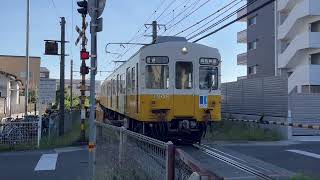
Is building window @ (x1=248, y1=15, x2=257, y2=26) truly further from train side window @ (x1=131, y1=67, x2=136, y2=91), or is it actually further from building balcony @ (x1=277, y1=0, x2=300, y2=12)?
→ train side window @ (x1=131, y1=67, x2=136, y2=91)

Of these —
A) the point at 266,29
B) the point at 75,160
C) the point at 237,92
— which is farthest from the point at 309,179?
the point at 266,29

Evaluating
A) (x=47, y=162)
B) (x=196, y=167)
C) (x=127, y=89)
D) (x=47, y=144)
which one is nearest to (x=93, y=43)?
(x=196, y=167)

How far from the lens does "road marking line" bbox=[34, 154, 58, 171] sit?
13703mm

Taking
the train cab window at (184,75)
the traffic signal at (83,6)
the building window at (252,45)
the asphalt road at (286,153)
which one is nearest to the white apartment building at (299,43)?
the building window at (252,45)

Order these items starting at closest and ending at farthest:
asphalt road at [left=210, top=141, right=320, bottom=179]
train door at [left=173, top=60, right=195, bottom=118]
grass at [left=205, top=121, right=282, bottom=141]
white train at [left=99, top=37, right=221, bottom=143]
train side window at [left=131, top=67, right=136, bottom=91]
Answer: asphalt road at [left=210, top=141, right=320, bottom=179] → white train at [left=99, top=37, right=221, bottom=143] → train door at [left=173, top=60, right=195, bottom=118] → train side window at [left=131, top=67, right=136, bottom=91] → grass at [left=205, top=121, right=282, bottom=141]

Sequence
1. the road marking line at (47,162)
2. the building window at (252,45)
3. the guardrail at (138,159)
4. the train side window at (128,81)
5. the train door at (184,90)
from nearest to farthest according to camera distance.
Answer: the guardrail at (138,159)
the road marking line at (47,162)
the train door at (184,90)
the train side window at (128,81)
the building window at (252,45)

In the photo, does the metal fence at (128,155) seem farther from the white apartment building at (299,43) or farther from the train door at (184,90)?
the white apartment building at (299,43)

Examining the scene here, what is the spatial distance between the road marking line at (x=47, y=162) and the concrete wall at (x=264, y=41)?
33782mm

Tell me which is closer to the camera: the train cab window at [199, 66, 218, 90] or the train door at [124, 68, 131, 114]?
the train cab window at [199, 66, 218, 90]

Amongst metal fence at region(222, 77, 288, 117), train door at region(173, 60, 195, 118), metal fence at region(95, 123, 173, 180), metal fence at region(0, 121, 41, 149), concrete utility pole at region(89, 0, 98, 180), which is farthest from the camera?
metal fence at region(222, 77, 288, 117)

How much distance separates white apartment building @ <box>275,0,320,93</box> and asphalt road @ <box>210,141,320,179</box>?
20647mm

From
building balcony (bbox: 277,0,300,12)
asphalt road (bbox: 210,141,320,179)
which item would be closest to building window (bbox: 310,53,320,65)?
building balcony (bbox: 277,0,300,12)

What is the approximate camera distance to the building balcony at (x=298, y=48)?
133ft

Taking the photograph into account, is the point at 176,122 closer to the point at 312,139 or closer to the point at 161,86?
the point at 161,86
